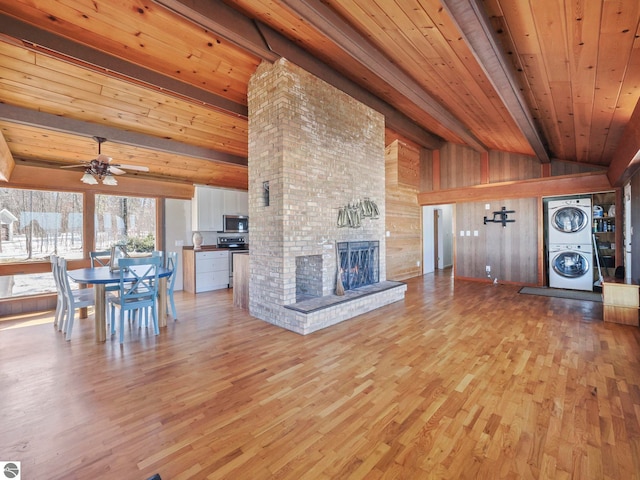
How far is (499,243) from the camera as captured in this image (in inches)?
262

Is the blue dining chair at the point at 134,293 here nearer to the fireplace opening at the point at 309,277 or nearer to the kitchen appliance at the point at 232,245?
the fireplace opening at the point at 309,277

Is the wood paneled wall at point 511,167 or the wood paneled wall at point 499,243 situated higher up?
the wood paneled wall at point 511,167

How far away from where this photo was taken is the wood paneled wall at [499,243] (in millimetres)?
6258

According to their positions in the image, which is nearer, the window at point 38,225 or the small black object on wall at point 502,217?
the window at point 38,225

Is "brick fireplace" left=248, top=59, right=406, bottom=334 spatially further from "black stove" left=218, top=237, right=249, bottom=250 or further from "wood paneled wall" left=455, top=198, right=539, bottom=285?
"wood paneled wall" left=455, top=198, right=539, bottom=285

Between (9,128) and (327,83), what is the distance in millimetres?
4465

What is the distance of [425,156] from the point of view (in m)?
7.65

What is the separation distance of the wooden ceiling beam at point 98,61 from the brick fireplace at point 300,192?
2.63ft

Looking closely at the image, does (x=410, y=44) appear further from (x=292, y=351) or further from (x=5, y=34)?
(x=5, y=34)

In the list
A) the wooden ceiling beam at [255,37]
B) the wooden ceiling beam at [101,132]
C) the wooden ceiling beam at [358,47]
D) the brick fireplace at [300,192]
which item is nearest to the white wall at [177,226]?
the wooden ceiling beam at [101,132]

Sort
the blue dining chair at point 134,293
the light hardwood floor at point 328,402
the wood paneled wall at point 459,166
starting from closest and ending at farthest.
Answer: the light hardwood floor at point 328,402 < the blue dining chair at point 134,293 < the wood paneled wall at point 459,166

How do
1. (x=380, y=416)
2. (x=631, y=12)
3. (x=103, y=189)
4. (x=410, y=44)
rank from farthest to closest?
(x=103, y=189) < (x=410, y=44) < (x=380, y=416) < (x=631, y=12)

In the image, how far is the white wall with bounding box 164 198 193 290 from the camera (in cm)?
626

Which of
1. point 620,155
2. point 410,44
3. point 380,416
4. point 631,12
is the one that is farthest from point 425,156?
point 380,416
